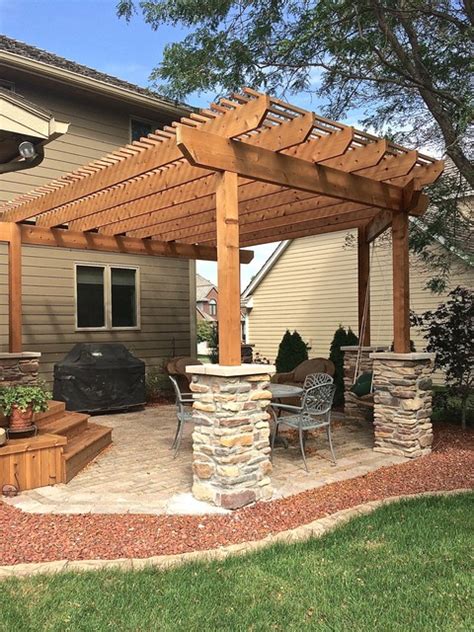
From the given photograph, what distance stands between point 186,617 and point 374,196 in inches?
176

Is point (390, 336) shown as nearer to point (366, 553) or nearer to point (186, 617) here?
point (366, 553)

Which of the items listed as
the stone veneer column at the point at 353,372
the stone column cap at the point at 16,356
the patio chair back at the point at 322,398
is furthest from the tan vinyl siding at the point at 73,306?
the patio chair back at the point at 322,398

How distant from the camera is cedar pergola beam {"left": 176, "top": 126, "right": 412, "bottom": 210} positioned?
13.4 ft

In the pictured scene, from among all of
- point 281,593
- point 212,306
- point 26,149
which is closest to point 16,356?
point 26,149

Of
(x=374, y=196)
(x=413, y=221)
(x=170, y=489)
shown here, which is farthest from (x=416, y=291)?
(x=170, y=489)

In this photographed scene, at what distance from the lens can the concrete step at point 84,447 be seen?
198 inches

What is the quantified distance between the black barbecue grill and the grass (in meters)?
5.54

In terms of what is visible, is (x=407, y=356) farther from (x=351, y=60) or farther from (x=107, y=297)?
(x=107, y=297)

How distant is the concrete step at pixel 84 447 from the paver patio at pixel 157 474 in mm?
78

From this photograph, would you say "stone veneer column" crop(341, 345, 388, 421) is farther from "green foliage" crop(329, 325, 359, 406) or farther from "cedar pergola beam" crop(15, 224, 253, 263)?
"cedar pergola beam" crop(15, 224, 253, 263)

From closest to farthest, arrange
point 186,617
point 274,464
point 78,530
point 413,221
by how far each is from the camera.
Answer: point 186,617 < point 78,530 < point 274,464 < point 413,221

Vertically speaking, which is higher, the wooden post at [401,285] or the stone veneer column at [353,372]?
the wooden post at [401,285]

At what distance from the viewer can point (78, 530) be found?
3609 millimetres

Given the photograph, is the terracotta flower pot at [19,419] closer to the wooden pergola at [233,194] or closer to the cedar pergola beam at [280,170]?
the wooden pergola at [233,194]
